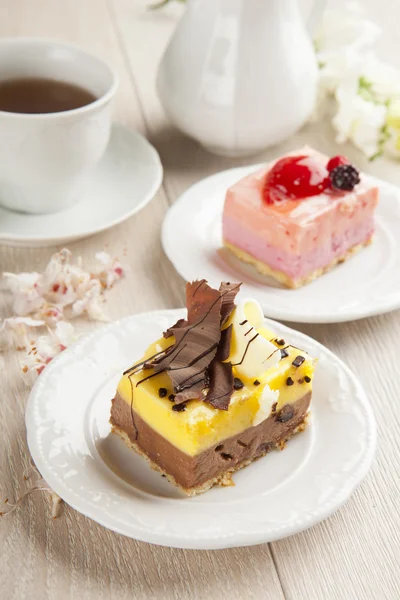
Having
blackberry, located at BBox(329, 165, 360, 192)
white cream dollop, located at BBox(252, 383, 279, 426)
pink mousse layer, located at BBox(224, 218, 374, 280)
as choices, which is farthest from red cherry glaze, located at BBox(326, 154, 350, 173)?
white cream dollop, located at BBox(252, 383, 279, 426)

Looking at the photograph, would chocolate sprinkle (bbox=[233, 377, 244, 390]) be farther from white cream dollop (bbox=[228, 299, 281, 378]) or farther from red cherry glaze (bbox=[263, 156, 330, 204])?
red cherry glaze (bbox=[263, 156, 330, 204])

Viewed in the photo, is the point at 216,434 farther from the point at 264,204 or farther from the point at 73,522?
the point at 264,204

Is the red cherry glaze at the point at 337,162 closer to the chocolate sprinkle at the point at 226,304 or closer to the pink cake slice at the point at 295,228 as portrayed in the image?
the pink cake slice at the point at 295,228

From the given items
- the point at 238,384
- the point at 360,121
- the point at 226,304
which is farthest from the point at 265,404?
the point at 360,121

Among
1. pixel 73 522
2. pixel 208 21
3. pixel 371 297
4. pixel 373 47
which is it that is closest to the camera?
pixel 73 522

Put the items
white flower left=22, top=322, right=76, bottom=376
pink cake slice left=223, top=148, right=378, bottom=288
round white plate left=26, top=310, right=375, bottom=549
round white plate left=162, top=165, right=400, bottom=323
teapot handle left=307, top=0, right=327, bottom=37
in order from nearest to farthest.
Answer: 1. round white plate left=26, top=310, right=375, bottom=549
2. white flower left=22, top=322, right=76, bottom=376
3. round white plate left=162, top=165, right=400, bottom=323
4. pink cake slice left=223, top=148, right=378, bottom=288
5. teapot handle left=307, top=0, right=327, bottom=37

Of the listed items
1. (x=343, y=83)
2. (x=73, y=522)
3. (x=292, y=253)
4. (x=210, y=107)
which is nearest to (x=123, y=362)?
(x=73, y=522)

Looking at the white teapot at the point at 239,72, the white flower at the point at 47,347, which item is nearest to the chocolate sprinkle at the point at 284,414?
the white flower at the point at 47,347
